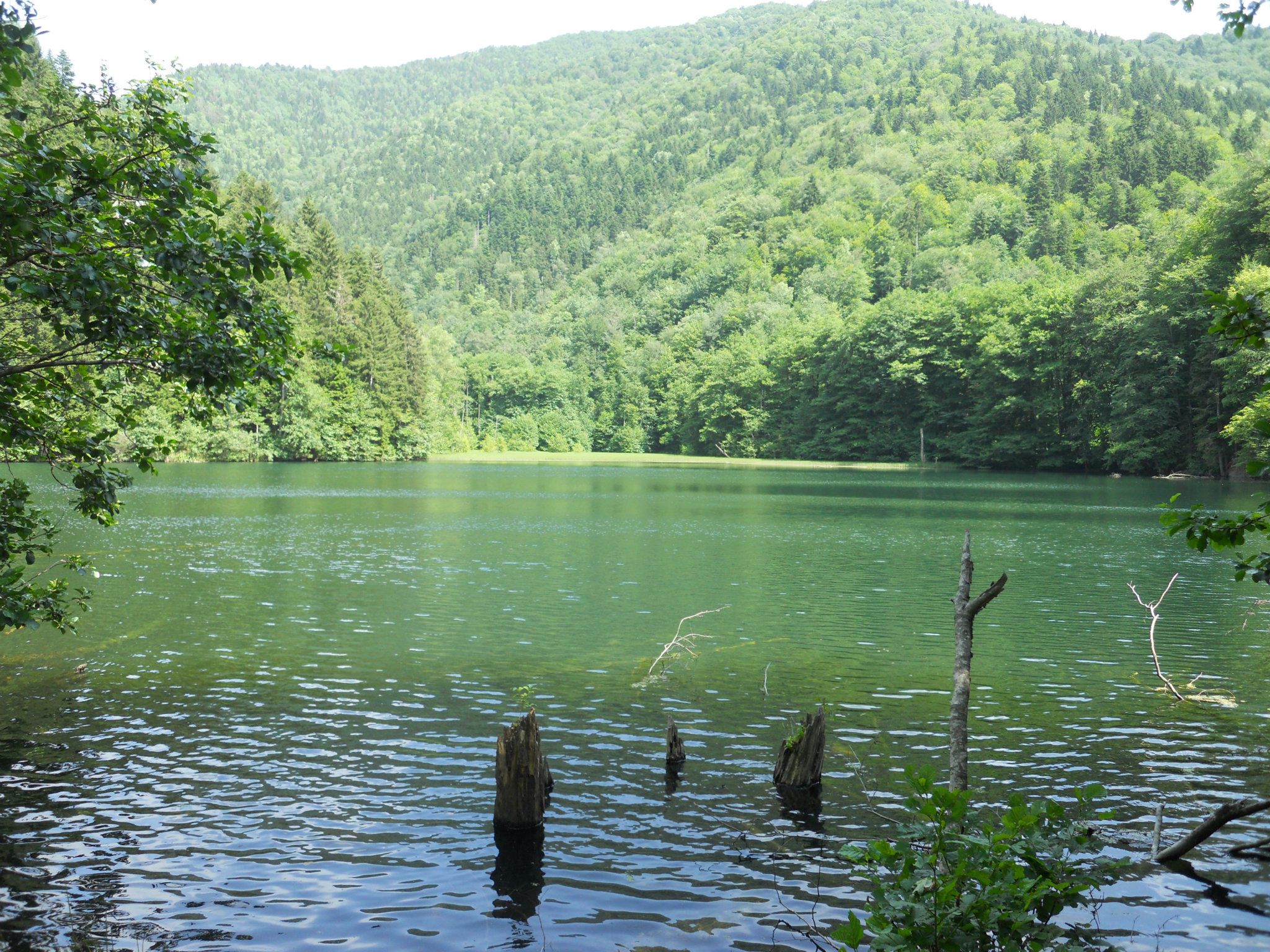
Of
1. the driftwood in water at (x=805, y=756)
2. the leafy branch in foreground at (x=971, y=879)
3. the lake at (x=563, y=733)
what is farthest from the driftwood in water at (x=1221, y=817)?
the driftwood in water at (x=805, y=756)

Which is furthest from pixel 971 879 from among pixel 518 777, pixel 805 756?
pixel 805 756

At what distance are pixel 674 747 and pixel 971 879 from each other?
6903 mm

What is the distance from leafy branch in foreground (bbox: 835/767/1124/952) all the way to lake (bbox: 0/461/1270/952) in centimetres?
288

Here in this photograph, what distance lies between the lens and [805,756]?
1140 cm

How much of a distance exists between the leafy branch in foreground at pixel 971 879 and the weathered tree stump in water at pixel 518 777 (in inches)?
197

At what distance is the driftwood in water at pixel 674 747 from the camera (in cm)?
1229

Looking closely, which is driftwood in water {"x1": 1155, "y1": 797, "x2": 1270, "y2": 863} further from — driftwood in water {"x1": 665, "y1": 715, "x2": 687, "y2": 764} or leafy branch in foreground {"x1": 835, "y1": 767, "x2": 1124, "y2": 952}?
driftwood in water {"x1": 665, "y1": 715, "x2": 687, "y2": 764}

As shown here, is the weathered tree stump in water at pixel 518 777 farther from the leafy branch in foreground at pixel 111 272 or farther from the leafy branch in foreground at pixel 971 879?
the leafy branch in foreground at pixel 971 879

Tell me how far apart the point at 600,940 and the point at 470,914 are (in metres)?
1.21

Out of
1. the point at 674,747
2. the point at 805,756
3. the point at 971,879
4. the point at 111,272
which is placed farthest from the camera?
the point at 674,747

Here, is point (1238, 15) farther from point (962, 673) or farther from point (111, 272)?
point (111, 272)

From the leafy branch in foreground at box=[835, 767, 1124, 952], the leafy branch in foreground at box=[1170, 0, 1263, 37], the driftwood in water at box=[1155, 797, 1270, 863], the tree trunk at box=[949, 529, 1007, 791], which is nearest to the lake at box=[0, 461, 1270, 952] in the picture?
the tree trunk at box=[949, 529, 1007, 791]

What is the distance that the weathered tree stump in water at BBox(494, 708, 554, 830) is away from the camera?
1022 centimetres

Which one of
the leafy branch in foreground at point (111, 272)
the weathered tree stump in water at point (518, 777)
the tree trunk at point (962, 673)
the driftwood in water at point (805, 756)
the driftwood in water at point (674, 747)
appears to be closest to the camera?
the tree trunk at point (962, 673)
